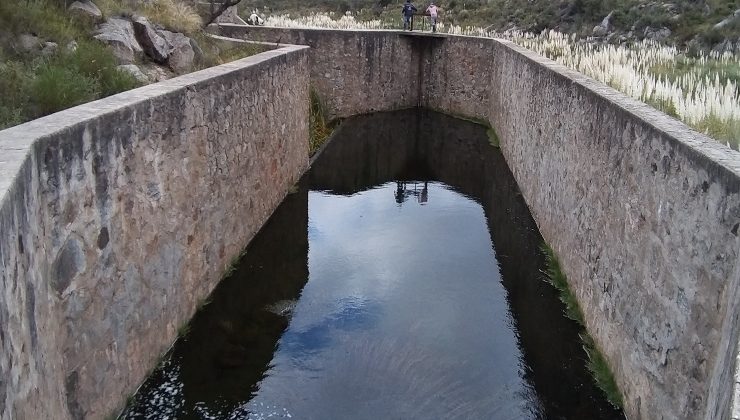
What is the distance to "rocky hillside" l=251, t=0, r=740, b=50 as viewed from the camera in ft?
54.8

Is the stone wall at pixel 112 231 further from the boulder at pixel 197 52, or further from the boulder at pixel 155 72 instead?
the boulder at pixel 197 52

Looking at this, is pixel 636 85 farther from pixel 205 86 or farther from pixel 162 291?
pixel 162 291

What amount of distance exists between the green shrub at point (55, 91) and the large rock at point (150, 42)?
2881 millimetres

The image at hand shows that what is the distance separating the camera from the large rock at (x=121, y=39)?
7988 millimetres

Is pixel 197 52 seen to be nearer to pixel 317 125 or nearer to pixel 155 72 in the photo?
pixel 155 72

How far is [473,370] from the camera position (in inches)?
237

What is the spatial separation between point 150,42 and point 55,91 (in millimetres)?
3408

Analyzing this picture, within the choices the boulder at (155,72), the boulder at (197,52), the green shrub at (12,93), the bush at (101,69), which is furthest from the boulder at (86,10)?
the green shrub at (12,93)

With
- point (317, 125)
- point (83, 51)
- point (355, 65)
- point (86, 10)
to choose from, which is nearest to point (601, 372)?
point (83, 51)

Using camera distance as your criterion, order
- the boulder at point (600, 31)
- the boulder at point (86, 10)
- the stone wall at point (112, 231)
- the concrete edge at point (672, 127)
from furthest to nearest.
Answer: the boulder at point (600, 31)
the boulder at point (86, 10)
the concrete edge at point (672, 127)
the stone wall at point (112, 231)

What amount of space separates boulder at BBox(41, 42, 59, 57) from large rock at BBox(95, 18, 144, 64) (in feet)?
2.49

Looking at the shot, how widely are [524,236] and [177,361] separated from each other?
16.8ft

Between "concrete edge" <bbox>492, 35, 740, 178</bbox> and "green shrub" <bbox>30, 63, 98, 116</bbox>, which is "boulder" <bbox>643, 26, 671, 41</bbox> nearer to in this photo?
"concrete edge" <bbox>492, 35, 740, 178</bbox>

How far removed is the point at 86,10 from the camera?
325 inches
